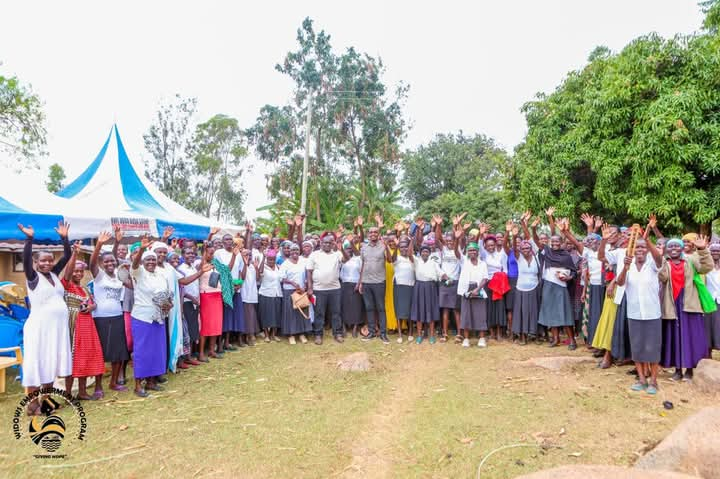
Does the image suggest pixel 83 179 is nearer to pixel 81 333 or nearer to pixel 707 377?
pixel 81 333

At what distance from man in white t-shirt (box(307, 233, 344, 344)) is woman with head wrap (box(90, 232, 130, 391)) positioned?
315cm

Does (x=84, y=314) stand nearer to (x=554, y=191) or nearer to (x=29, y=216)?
(x=29, y=216)

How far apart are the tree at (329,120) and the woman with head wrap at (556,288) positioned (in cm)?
1145

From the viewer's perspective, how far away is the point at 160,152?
84.0 feet

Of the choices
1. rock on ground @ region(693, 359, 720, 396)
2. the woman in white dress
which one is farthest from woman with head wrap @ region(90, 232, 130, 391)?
rock on ground @ region(693, 359, 720, 396)

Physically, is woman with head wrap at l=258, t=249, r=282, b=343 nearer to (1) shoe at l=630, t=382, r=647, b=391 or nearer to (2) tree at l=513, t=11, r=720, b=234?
(1) shoe at l=630, t=382, r=647, b=391

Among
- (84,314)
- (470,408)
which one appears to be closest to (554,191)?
(470,408)

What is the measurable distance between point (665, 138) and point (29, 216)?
453 inches

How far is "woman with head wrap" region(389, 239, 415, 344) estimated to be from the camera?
8000 mm

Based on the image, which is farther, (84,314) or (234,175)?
(234,175)

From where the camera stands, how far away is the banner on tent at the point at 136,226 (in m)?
7.84

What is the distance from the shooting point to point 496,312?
26.4 ft

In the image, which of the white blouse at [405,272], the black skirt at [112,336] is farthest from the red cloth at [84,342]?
the white blouse at [405,272]

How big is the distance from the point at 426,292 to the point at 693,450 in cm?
489
